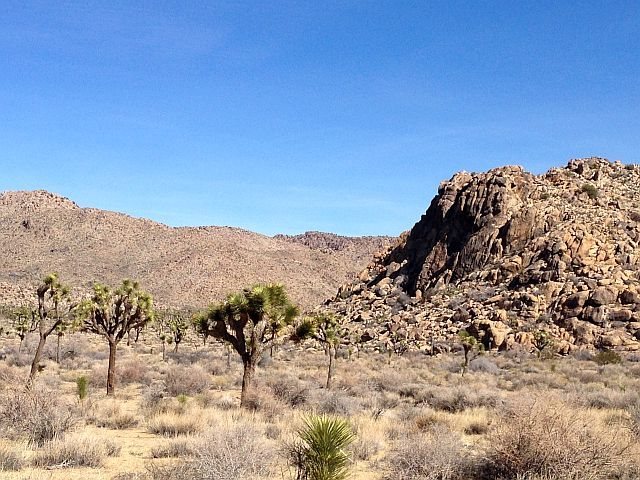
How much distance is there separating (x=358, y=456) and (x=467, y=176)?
64.0m

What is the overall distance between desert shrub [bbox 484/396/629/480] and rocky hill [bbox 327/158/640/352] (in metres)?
36.9

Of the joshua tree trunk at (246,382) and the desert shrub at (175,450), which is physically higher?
the joshua tree trunk at (246,382)

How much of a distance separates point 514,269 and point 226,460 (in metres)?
50.6

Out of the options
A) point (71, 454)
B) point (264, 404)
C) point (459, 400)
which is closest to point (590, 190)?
point (459, 400)

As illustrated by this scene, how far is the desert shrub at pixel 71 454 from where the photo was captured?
33.2ft

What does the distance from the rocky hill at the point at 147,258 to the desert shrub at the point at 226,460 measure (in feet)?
262

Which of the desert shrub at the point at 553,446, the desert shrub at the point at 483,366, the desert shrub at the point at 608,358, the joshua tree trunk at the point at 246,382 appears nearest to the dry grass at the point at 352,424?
the desert shrub at the point at 553,446

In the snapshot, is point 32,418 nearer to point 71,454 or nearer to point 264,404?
point 71,454

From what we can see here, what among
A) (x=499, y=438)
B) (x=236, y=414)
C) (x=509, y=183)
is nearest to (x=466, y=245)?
(x=509, y=183)

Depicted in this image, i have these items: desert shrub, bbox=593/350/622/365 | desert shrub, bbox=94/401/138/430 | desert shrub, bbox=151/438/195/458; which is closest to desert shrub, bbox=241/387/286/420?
desert shrub, bbox=94/401/138/430

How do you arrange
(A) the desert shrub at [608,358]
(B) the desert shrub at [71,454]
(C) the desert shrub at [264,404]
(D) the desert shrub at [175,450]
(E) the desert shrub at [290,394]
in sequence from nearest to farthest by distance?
(B) the desert shrub at [71,454], (D) the desert shrub at [175,450], (C) the desert shrub at [264,404], (E) the desert shrub at [290,394], (A) the desert shrub at [608,358]

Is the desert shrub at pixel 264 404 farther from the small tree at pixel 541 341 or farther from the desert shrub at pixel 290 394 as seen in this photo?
the small tree at pixel 541 341

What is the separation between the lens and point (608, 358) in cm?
3862

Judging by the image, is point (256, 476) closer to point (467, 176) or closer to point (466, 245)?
point (466, 245)
